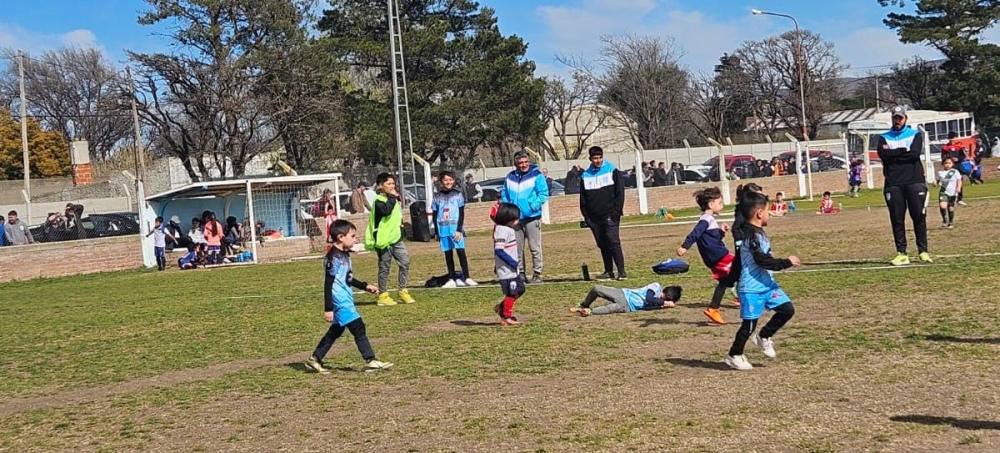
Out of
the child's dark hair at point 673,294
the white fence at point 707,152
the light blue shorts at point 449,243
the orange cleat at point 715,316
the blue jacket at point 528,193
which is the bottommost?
the orange cleat at point 715,316

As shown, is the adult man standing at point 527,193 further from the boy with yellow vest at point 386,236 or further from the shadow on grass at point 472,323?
the shadow on grass at point 472,323

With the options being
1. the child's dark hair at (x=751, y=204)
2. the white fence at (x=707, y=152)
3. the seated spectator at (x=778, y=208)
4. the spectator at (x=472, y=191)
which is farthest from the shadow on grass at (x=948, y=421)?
the white fence at (x=707, y=152)

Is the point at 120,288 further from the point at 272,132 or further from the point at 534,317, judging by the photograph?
the point at 272,132

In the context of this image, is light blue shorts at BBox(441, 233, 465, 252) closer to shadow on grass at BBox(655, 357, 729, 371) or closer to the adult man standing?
the adult man standing

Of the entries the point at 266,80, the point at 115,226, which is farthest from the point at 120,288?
the point at 266,80

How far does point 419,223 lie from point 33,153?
4495 centimetres

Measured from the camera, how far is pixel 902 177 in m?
12.7

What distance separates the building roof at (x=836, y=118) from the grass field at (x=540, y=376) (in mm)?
65388

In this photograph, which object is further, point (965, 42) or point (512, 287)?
point (965, 42)

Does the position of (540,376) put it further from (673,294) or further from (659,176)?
(659,176)

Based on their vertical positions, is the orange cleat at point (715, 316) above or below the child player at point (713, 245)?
below

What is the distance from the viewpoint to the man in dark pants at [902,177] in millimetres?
12633

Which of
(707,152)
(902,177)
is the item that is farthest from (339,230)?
(707,152)

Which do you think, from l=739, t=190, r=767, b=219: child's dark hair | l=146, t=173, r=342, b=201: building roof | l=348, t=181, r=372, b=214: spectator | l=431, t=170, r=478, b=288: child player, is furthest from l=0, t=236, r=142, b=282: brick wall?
l=739, t=190, r=767, b=219: child's dark hair
